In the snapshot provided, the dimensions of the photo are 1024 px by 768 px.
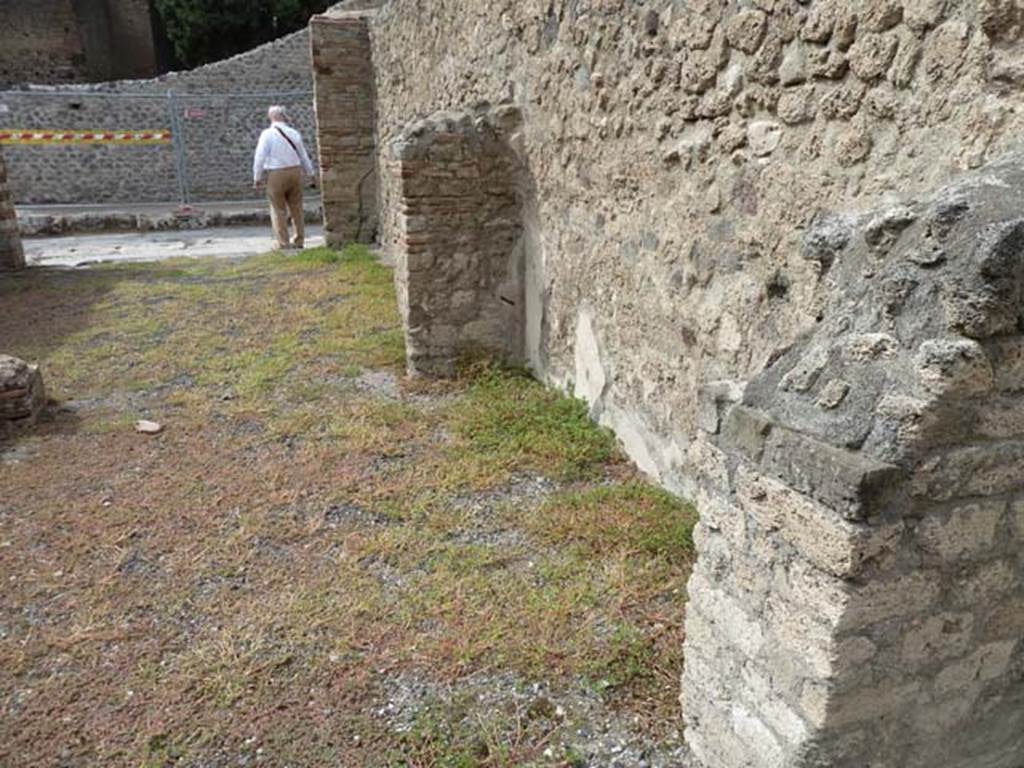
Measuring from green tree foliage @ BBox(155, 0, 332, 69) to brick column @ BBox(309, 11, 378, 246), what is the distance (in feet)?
55.9

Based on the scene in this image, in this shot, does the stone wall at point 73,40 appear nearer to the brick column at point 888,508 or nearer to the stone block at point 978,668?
the brick column at point 888,508

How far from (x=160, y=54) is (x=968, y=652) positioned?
32179mm

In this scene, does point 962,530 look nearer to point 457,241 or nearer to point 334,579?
point 334,579

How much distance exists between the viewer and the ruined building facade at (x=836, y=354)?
5.03 feet

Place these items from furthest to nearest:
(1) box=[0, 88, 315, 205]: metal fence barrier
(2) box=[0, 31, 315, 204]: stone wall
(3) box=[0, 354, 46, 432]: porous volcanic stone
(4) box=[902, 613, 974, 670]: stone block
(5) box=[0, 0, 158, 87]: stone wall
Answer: (5) box=[0, 0, 158, 87]: stone wall → (2) box=[0, 31, 315, 204]: stone wall → (1) box=[0, 88, 315, 205]: metal fence barrier → (3) box=[0, 354, 46, 432]: porous volcanic stone → (4) box=[902, 613, 974, 670]: stone block

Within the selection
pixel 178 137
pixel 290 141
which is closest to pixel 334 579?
pixel 290 141

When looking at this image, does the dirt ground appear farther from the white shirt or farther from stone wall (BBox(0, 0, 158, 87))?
stone wall (BBox(0, 0, 158, 87))

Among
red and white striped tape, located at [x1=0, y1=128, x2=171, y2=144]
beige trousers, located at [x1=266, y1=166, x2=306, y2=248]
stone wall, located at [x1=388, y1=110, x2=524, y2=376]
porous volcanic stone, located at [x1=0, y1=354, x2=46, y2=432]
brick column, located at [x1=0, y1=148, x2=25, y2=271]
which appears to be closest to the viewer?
porous volcanic stone, located at [x1=0, y1=354, x2=46, y2=432]

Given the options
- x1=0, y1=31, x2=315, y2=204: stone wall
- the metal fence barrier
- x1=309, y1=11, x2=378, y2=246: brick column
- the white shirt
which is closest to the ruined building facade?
x1=309, y1=11, x2=378, y2=246: brick column

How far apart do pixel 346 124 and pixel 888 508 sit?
33.3 feet

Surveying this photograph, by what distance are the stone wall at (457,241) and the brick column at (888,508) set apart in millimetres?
3373

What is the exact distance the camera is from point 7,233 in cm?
985

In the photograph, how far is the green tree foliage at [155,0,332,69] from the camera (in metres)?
24.5

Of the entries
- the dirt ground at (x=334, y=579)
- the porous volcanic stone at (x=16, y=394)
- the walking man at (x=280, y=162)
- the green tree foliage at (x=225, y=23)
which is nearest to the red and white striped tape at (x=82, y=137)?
the green tree foliage at (x=225, y=23)
